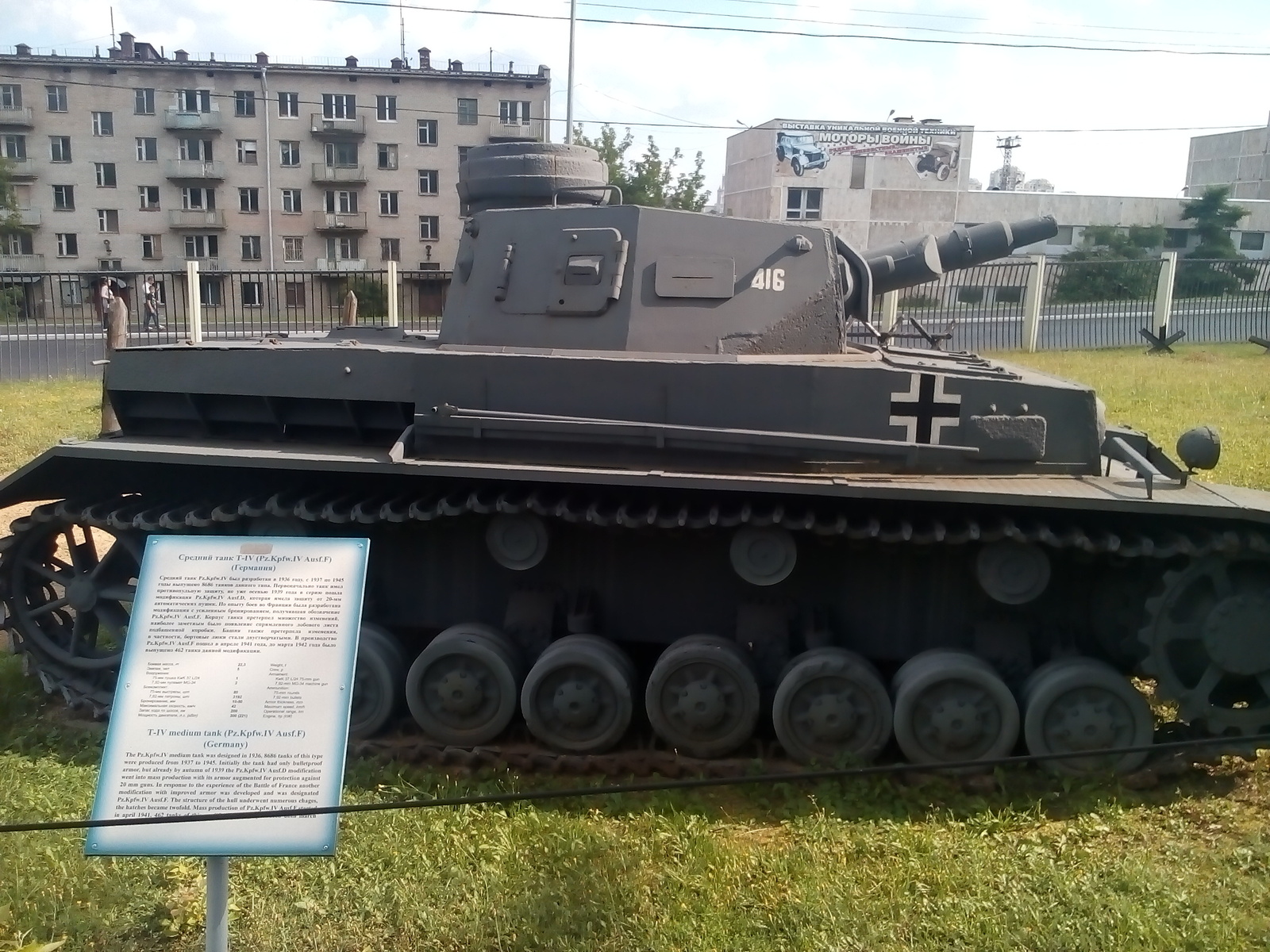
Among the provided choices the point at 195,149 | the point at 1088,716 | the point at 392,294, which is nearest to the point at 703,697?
the point at 1088,716

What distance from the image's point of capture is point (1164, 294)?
2380 centimetres

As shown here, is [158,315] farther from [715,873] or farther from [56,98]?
[56,98]

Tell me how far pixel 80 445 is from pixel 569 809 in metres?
3.38

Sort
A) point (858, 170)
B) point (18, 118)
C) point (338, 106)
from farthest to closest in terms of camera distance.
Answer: point (858, 170) → point (338, 106) → point (18, 118)

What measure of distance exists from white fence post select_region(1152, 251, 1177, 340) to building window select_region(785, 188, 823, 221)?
71.1ft

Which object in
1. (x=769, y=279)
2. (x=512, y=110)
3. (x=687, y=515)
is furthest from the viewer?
(x=512, y=110)

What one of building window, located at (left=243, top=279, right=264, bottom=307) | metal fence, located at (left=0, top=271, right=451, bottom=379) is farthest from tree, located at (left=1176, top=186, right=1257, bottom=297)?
building window, located at (left=243, top=279, right=264, bottom=307)

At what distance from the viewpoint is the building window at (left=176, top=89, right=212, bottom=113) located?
43.9m

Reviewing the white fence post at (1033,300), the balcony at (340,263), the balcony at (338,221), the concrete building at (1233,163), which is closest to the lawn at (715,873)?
the white fence post at (1033,300)

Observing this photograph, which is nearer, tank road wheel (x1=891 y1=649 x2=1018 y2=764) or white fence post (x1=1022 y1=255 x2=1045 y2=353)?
tank road wheel (x1=891 y1=649 x2=1018 y2=764)

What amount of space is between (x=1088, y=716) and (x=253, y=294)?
1099 inches

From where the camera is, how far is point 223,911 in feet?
11.9

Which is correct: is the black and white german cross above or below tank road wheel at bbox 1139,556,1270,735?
above

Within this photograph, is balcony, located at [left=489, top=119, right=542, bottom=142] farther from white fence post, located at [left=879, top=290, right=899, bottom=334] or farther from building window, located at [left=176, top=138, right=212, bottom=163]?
white fence post, located at [left=879, top=290, right=899, bottom=334]
